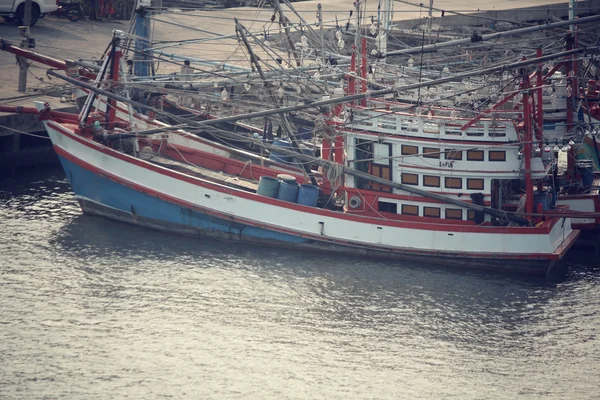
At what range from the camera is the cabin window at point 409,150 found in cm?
2262

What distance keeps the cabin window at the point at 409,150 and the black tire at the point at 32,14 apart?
20.1 meters

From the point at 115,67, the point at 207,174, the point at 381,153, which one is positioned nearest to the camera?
the point at 381,153

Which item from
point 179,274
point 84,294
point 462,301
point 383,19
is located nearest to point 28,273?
point 84,294

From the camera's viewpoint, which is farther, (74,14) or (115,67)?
(74,14)

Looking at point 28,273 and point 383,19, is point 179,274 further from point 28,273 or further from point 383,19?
point 383,19

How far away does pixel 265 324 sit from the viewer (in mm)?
19453

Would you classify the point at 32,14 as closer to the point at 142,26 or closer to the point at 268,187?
the point at 142,26

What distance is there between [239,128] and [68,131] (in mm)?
6772

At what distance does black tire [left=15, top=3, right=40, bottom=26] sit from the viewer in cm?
3656

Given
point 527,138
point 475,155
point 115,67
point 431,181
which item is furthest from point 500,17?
point 115,67

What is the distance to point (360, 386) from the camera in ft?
56.9

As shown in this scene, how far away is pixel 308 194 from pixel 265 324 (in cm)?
484

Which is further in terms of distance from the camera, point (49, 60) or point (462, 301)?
point (49, 60)

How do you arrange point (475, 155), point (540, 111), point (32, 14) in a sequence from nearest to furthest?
point (540, 111)
point (475, 155)
point (32, 14)
